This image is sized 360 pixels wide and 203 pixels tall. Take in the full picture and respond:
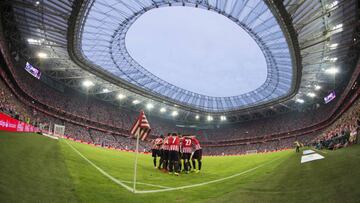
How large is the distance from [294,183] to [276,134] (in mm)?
63144

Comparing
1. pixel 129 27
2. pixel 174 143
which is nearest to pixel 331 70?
pixel 129 27

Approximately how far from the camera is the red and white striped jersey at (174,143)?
49.6 ft

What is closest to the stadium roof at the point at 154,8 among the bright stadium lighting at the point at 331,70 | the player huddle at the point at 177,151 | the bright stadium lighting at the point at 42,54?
the bright stadium lighting at the point at 331,70

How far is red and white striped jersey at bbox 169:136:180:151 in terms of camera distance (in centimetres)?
1513

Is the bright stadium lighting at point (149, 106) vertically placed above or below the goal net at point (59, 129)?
above

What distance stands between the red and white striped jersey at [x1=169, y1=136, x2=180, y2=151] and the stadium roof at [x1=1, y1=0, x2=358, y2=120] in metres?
19.5

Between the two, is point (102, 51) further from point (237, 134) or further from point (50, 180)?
point (237, 134)

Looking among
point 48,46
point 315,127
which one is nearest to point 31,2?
point 48,46

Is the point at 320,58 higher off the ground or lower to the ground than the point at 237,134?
higher

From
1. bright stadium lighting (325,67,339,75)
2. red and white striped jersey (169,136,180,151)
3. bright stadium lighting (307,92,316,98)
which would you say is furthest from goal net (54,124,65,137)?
bright stadium lighting (307,92,316,98)

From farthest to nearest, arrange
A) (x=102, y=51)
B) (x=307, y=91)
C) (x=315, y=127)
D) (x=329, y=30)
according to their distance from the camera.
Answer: (x=315, y=127)
(x=307, y=91)
(x=102, y=51)
(x=329, y=30)

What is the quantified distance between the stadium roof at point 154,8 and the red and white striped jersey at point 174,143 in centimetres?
1945

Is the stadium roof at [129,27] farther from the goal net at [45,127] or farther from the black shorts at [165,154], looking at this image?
the black shorts at [165,154]

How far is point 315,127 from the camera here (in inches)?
2308
